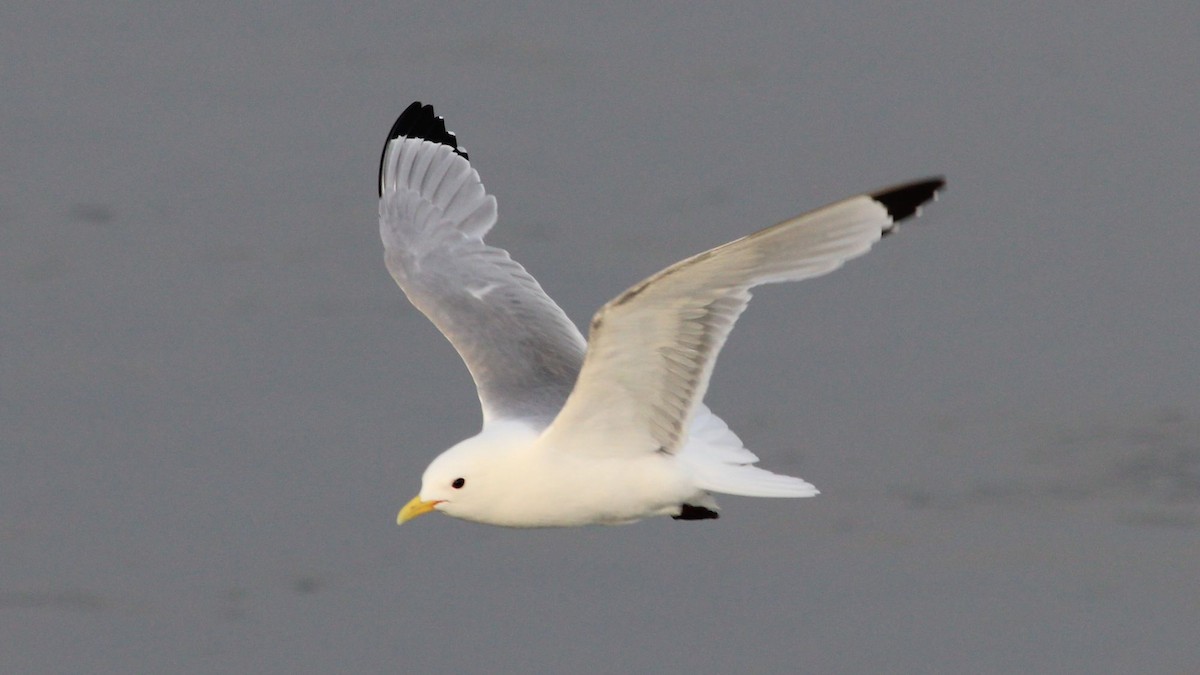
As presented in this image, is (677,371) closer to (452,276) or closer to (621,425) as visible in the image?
(621,425)

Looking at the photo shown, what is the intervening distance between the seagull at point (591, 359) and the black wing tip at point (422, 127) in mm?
208

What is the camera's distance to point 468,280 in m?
8.12

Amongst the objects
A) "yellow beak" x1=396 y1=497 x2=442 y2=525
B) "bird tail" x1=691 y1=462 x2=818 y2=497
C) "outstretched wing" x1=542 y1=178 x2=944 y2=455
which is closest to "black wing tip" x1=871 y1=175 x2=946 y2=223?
"outstretched wing" x1=542 y1=178 x2=944 y2=455

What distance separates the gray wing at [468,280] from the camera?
24.5 ft

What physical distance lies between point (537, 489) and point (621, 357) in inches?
27.3

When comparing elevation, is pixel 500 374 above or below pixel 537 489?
above

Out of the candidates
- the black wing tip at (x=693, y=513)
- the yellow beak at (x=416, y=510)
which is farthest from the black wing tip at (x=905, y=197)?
the yellow beak at (x=416, y=510)

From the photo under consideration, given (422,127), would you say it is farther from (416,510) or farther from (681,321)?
(681,321)

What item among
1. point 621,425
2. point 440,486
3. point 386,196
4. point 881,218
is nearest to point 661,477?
point 621,425

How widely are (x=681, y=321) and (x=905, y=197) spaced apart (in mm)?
828

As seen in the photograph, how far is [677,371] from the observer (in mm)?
6125

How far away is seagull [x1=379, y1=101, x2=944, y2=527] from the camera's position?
5527 millimetres

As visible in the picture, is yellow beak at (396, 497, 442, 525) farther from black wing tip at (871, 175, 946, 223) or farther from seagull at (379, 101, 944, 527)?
black wing tip at (871, 175, 946, 223)

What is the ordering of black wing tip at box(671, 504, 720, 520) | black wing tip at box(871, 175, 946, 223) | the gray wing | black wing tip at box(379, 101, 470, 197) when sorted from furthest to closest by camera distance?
black wing tip at box(379, 101, 470, 197)
the gray wing
black wing tip at box(671, 504, 720, 520)
black wing tip at box(871, 175, 946, 223)
